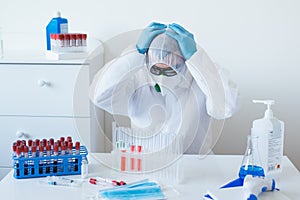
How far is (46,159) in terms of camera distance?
59.0 inches

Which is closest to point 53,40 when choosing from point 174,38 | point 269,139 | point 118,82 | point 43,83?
point 43,83

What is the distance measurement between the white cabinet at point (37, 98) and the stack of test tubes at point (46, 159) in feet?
2.21

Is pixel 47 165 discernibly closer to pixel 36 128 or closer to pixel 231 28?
pixel 36 128

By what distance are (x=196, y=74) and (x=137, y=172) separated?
37cm

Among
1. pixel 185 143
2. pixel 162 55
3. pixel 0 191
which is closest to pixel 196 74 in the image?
pixel 162 55

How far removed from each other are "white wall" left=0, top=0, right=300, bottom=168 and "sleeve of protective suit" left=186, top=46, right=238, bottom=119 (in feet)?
3.49

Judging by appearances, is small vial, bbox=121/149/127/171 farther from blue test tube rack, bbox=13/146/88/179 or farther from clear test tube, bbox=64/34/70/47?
clear test tube, bbox=64/34/70/47

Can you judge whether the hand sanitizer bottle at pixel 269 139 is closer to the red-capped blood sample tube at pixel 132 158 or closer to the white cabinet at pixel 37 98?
the red-capped blood sample tube at pixel 132 158

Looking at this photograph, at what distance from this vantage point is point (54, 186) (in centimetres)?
146

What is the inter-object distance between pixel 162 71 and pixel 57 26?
→ 1.16 m

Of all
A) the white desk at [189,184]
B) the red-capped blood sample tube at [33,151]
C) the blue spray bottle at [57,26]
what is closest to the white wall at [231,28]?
the blue spray bottle at [57,26]

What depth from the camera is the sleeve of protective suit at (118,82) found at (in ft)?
4.80

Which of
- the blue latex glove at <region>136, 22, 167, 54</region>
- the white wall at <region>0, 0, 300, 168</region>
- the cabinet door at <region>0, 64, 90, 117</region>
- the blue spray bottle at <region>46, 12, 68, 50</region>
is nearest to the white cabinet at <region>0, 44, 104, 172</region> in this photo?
the cabinet door at <region>0, 64, 90, 117</region>

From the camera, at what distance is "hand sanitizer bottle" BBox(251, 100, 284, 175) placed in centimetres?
149
